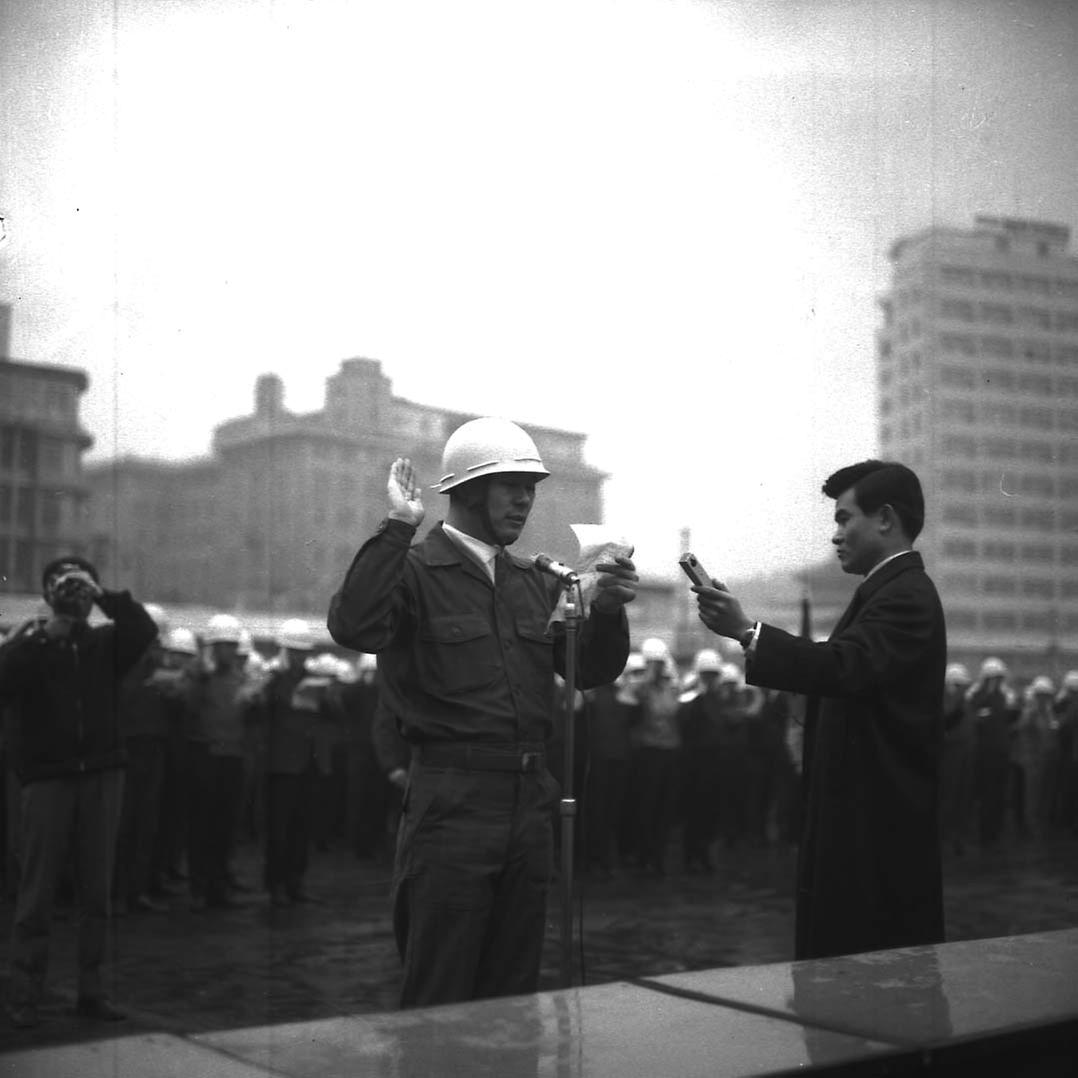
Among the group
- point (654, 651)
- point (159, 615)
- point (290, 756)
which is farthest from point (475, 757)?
point (654, 651)

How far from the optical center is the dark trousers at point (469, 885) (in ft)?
10.4

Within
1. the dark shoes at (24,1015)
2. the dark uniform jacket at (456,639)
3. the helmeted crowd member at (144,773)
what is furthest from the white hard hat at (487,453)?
the helmeted crowd member at (144,773)

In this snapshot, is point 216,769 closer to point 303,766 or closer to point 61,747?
point 303,766

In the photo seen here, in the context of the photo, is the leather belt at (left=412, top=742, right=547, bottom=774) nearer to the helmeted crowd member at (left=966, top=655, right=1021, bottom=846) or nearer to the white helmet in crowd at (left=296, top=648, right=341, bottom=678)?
the white helmet in crowd at (left=296, top=648, right=341, bottom=678)

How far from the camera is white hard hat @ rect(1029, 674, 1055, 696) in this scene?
36.3 ft

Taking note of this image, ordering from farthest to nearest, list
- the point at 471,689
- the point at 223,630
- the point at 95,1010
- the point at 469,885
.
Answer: the point at 223,630 < the point at 95,1010 < the point at 471,689 < the point at 469,885

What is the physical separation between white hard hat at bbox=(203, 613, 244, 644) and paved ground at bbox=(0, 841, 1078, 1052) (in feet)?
3.82

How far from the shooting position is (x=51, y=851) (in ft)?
16.1

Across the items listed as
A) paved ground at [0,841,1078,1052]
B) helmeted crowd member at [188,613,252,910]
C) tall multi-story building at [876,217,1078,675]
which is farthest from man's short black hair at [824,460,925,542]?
helmeted crowd member at [188,613,252,910]

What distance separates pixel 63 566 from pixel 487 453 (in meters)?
2.10

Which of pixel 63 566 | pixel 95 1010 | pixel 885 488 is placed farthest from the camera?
pixel 95 1010

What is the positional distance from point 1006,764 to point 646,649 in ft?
11.6

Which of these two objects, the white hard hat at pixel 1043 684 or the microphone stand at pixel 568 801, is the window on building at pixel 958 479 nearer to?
the white hard hat at pixel 1043 684

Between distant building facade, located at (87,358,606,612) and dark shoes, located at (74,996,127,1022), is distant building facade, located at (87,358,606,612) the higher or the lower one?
the higher one
